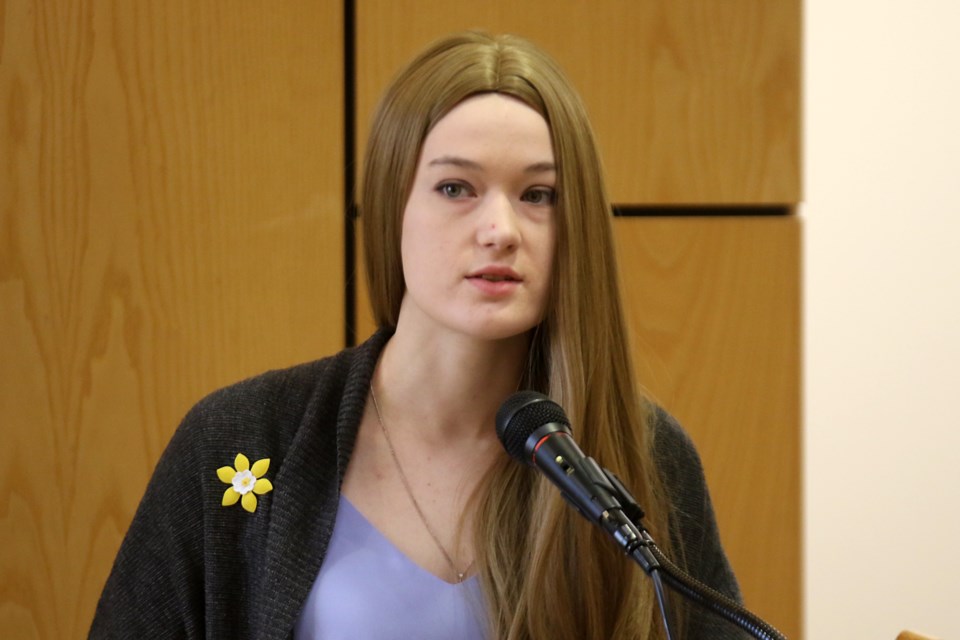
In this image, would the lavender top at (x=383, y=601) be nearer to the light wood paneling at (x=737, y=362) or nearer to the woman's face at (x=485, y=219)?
the woman's face at (x=485, y=219)

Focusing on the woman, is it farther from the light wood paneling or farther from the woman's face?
the light wood paneling

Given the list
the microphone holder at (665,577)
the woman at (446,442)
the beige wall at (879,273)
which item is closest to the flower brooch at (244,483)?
the woman at (446,442)

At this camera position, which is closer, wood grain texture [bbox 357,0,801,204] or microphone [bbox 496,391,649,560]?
microphone [bbox 496,391,649,560]

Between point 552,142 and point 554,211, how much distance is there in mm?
76

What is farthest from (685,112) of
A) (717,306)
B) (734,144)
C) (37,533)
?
(37,533)

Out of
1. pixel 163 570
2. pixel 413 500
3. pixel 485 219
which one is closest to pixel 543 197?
pixel 485 219

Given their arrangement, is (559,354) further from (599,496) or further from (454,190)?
(599,496)

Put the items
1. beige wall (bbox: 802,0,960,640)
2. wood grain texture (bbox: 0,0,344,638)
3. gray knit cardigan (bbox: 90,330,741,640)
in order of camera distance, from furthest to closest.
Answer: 1. beige wall (bbox: 802,0,960,640)
2. wood grain texture (bbox: 0,0,344,638)
3. gray knit cardigan (bbox: 90,330,741,640)

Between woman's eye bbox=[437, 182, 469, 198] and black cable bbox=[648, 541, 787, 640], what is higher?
woman's eye bbox=[437, 182, 469, 198]

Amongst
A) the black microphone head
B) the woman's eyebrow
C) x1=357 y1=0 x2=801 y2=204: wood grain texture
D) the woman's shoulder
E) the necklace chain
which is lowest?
the necklace chain

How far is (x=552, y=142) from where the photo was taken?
1.31 metres

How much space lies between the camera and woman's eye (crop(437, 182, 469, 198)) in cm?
130

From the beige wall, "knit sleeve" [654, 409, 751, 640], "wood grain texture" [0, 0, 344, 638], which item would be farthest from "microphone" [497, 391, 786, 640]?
the beige wall

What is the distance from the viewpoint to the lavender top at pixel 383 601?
131 centimetres
